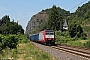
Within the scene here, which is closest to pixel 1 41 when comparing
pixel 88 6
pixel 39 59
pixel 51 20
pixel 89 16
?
pixel 39 59

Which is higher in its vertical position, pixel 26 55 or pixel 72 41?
pixel 72 41

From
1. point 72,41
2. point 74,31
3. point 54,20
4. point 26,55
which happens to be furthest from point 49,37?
point 54,20

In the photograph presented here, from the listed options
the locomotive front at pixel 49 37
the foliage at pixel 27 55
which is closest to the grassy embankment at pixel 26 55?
the foliage at pixel 27 55

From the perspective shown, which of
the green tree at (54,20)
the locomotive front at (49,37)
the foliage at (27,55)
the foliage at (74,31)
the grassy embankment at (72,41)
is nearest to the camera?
the foliage at (27,55)

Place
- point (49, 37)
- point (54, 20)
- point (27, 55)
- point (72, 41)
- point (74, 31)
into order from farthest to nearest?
point (54, 20)
point (74, 31)
point (72, 41)
point (49, 37)
point (27, 55)

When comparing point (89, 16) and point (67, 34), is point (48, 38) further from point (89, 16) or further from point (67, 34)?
point (89, 16)

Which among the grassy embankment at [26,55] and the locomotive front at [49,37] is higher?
the locomotive front at [49,37]

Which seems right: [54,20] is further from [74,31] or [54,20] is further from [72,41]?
[72,41]

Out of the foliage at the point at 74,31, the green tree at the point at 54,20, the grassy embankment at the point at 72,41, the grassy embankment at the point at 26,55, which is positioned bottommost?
the grassy embankment at the point at 26,55

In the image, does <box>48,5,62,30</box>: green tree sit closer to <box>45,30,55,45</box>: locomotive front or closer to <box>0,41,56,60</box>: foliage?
<box>45,30,55,45</box>: locomotive front

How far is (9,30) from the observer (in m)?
71.2

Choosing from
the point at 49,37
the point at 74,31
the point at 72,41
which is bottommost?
the point at 72,41

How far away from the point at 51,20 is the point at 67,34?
3507 cm

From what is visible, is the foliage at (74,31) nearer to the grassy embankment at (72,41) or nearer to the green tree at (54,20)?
the grassy embankment at (72,41)
